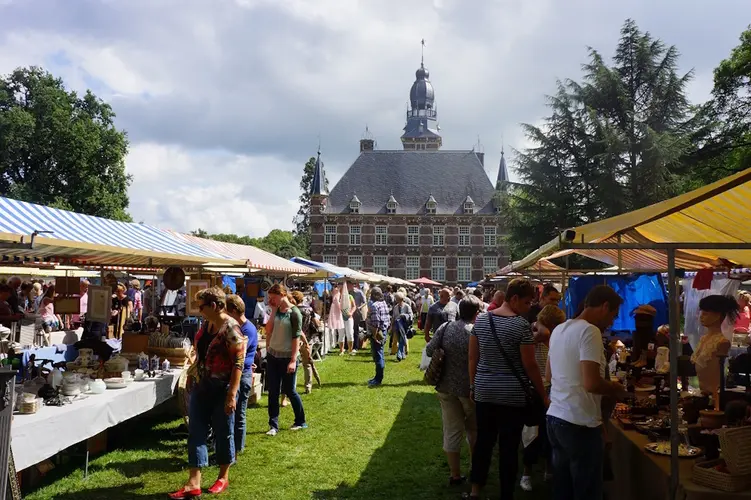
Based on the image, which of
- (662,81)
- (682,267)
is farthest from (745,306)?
(662,81)

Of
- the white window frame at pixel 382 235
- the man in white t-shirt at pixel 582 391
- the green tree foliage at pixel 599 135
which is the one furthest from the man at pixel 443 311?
the white window frame at pixel 382 235

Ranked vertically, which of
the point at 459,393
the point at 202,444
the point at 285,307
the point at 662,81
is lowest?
the point at 202,444

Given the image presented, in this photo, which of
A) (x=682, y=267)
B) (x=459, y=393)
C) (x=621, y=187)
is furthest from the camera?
(x=621, y=187)

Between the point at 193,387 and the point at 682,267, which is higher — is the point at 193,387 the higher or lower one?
the lower one

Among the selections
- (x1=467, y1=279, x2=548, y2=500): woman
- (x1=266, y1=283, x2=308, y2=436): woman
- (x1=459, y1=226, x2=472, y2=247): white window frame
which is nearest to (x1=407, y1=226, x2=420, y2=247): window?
(x1=459, y1=226, x2=472, y2=247): white window frame

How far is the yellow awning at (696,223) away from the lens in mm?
3447

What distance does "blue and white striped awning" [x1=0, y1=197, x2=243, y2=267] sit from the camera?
15.1ft

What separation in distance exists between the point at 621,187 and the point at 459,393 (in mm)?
22114

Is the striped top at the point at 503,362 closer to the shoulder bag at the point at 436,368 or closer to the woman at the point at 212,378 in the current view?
the shoulder bag at the point at 436,368

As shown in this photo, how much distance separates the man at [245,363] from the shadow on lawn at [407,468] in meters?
1.14

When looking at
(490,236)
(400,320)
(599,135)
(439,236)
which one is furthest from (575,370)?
(439,236)

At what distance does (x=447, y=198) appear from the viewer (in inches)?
2276

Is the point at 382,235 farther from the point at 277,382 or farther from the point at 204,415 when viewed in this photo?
the point at 204,415

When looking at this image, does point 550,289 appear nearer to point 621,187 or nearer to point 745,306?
point 745,306
